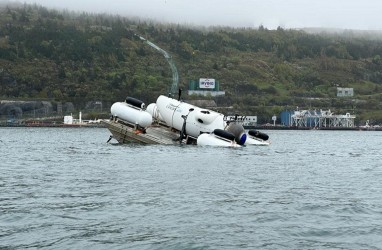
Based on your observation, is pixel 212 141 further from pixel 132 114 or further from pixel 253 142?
pixel 253 142

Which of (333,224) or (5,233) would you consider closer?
(5,233)

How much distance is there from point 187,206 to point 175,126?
35.7 meters

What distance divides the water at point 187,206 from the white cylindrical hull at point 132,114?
50.1 feet

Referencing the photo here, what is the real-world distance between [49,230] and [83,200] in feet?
19.2

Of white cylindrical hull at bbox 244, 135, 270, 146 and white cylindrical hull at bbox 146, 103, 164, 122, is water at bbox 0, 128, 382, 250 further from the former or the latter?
white cylindrical hull at bbox 244, 135, 270, 146

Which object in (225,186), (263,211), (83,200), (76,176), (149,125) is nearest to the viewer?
(263,211)

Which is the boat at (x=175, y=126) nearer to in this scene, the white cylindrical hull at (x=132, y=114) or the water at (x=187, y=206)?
the white cylindrical hull at (x=132, y=114)

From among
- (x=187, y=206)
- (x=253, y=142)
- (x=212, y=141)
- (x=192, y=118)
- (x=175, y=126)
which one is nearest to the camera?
(x=187, y=206)

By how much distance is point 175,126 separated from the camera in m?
61.3

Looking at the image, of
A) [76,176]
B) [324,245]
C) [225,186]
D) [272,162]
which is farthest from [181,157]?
[324,245]

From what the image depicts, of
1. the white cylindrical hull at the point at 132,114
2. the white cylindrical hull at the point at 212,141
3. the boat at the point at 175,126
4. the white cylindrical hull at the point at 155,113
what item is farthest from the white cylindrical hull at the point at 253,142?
the white cylindrical hull at the point at 132,114

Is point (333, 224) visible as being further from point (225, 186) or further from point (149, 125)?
point (149, 125)

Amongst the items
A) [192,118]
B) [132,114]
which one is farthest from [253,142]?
[132,114]

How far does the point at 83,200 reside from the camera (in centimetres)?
2712
